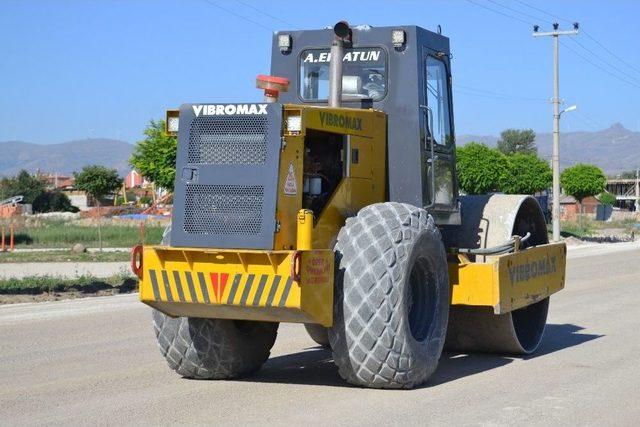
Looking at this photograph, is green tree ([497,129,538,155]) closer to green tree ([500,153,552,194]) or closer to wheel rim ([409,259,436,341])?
green tree ([500,153,552,194])

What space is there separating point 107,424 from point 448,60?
5315 mm

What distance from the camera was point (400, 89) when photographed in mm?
9914

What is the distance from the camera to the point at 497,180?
57625mm

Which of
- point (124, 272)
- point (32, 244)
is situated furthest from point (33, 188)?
point (124, 272)

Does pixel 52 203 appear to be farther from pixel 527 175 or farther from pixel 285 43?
pixel 285 43

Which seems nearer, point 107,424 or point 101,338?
point 107,424

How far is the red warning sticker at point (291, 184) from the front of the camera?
8422mm

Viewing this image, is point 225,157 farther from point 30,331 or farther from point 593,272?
point 593,272

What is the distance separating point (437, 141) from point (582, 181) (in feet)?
220

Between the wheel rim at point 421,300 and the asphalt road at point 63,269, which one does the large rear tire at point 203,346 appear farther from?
the asphalt road at point 63,269

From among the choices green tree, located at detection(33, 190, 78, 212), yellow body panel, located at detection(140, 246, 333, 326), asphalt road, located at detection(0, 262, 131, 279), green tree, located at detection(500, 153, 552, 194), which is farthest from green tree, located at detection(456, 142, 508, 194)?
yellow body panel, located at detection(140, 246, 333, 326)

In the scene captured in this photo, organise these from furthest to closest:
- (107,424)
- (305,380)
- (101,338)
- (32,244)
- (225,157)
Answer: (32,244) < (101,338) < (305,380) < (225,157) < (107,424)

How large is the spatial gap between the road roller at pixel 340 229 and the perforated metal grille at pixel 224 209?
1cm

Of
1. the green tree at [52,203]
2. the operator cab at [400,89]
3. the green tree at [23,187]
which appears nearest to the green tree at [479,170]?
the green tree at [52,203]
